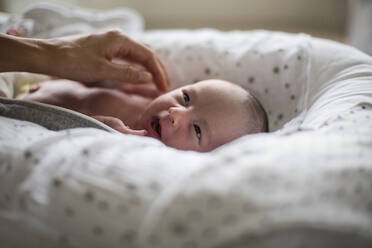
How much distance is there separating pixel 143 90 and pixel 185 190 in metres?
0.69

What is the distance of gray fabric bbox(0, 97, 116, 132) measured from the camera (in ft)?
2.54

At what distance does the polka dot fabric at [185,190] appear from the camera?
0.51m

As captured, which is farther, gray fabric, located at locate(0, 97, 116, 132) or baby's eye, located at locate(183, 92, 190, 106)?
baby's eye, located at locate(183, 92, 190, 106)

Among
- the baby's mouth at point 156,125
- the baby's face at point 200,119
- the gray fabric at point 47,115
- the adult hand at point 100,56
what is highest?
the adult hand at point 100,56

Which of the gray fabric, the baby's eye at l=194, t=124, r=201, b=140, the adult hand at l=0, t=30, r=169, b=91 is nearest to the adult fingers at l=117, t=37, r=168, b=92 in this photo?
the adult hand at l=0, t=30, r=169, b=91

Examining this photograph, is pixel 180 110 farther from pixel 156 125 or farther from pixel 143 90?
pixel 143 90

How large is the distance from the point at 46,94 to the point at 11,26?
0.98 ft

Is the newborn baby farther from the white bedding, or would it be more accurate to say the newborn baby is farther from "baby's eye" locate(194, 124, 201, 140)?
the white bedding

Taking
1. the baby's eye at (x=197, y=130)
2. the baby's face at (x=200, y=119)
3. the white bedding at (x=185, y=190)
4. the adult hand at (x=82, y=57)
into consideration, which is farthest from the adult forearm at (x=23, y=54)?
the baby's eye at (x=197, y=130)

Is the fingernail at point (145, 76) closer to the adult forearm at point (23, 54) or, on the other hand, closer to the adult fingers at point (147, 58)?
the adult fingers at point (147, 58)

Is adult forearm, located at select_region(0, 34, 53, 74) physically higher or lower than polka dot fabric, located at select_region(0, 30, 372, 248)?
higher

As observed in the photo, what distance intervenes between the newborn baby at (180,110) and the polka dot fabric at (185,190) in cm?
24

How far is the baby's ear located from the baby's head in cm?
17

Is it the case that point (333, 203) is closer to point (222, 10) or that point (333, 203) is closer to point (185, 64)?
point (185, 64)
